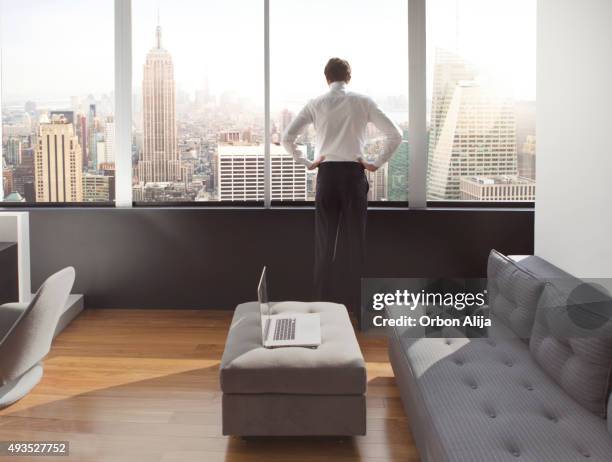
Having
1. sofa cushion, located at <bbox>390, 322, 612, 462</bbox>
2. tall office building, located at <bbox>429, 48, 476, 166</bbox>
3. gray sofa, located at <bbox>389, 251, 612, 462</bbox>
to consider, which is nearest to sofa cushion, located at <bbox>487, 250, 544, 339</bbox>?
gray sofa, located at <bbox>389, 251, 612, 462</bbox>

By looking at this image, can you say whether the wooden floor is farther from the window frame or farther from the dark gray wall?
the window frame

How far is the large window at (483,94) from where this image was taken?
5.62 metres

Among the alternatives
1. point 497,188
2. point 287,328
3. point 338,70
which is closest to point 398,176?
point 497,188

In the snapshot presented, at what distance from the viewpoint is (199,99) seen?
577cm

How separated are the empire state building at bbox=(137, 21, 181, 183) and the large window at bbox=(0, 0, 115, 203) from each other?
276 mm

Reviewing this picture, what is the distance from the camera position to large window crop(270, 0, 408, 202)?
5.67m

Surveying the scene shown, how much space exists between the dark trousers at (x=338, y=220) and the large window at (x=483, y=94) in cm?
91

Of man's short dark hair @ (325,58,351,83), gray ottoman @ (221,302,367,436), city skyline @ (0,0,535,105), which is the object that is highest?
city skyline @ (0,0,535,105)

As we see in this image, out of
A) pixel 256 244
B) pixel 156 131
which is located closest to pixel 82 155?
pixel 156 131

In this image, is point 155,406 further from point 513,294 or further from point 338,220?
point 338,220

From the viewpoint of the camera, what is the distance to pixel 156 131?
5793mm

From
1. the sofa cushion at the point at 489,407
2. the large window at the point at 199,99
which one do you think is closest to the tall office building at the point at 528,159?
the large window at the point at 199,99

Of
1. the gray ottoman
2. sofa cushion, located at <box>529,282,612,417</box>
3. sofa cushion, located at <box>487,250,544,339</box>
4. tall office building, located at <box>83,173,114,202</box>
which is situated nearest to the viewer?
sofa cushion, located at <box>529,282,612,417</box>

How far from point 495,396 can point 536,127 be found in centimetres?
295
